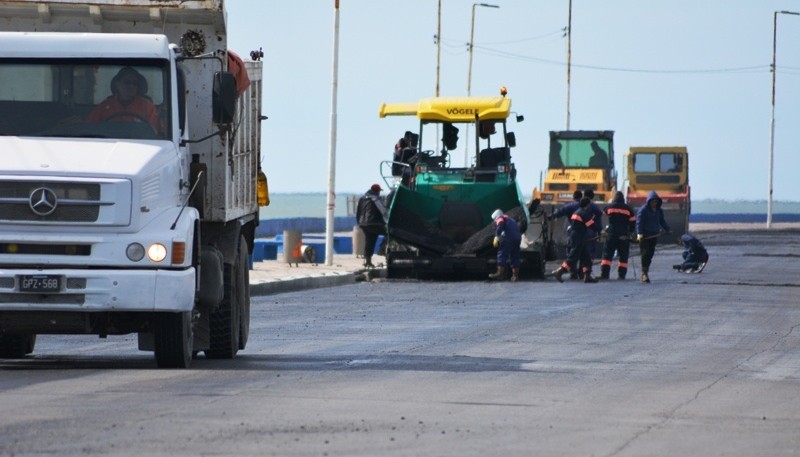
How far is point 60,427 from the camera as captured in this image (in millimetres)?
10359

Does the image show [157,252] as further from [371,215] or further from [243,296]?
[371,215]

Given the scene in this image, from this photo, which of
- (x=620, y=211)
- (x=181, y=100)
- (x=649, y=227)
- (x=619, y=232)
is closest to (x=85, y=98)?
(x=181, y=100)

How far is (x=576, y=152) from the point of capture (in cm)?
5531

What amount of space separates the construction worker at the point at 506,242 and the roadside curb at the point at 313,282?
2938 mm

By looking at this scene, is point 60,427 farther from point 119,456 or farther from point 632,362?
point 632,362

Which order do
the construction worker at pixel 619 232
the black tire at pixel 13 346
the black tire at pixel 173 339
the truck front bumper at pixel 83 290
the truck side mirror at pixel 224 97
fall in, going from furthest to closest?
the construction worker at pixel 619 232 < the black tire at pixel 13 346 < the truck side mirror at pixel 224 97 < the black tire at pixel 173 339 < the truck front bumper at pixel 83 290

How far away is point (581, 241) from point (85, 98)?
837 inches

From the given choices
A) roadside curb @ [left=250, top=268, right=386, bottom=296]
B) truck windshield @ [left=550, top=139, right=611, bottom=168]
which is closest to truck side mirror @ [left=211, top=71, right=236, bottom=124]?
roadside curb @ [left=250, top=268, right=386, bottom=296]

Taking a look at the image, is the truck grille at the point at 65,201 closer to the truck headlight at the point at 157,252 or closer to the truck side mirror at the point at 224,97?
the truck headlight at the point at 157,252

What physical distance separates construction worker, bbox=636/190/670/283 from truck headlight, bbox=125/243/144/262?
2165 cm

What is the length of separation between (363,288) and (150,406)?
20.9 m

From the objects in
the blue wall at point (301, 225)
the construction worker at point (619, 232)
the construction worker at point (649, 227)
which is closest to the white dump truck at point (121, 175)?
the construction worker at point (649, 227)

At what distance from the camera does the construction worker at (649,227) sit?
34.3m

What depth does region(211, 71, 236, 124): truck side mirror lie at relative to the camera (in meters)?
14.2
